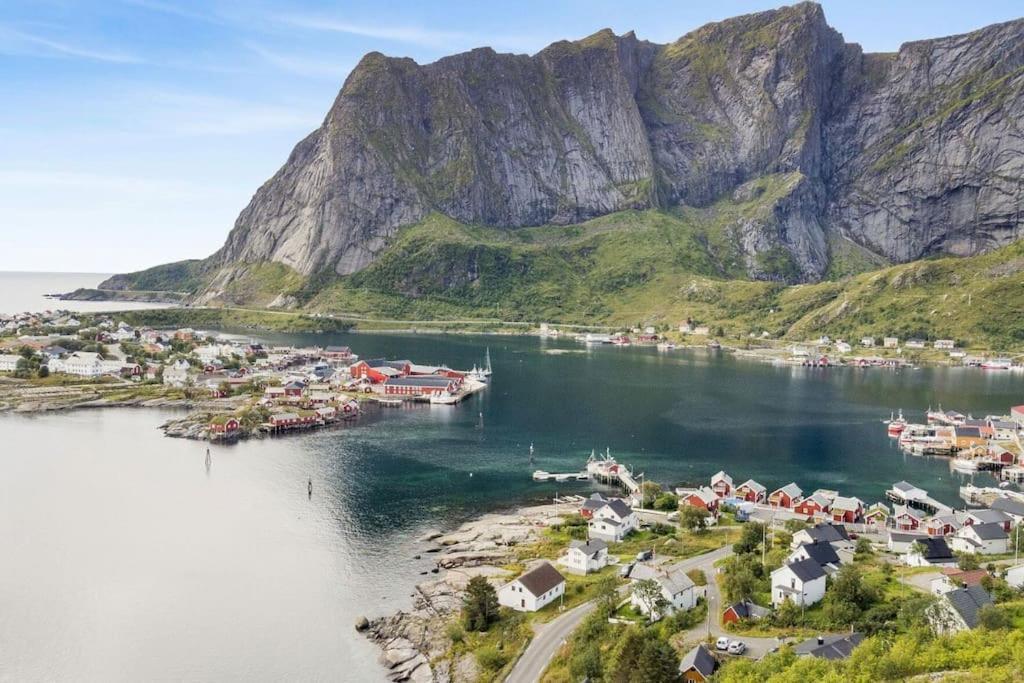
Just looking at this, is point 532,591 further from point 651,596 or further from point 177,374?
point 177,374

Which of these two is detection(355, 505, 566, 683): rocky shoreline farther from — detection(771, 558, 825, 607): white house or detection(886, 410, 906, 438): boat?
detection(886, 410, 906, 438): boat

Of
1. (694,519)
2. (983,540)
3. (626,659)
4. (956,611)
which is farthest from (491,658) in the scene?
(983,540)

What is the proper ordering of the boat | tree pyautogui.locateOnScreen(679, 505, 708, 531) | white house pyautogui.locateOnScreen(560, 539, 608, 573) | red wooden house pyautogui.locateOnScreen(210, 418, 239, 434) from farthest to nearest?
the boat < red wooden house pyautogui.locateOnScreen(210, 418, 239, 434) < tree pyautogui.locateOnScreen(679, 505, 708, 531) < white house pyautogui.locateOnScreen(560, 539, 608, 573)

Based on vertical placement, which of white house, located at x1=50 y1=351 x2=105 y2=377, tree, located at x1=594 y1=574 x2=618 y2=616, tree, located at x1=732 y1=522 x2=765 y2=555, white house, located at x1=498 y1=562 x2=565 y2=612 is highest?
white house, located at x1=50 y1=351 x2=105 y2=377

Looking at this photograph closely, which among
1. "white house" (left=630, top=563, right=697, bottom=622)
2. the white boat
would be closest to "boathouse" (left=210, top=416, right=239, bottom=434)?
"white house" (left=630, top=563, right=697, bottom=622)

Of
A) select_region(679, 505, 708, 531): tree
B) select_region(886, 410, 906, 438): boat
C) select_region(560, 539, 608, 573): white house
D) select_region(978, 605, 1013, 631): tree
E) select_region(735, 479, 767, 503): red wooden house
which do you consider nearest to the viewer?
select_region(978, 605, 1013, 631): tree

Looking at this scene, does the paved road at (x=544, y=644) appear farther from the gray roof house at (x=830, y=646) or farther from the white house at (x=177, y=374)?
the white house at (x=177, y=374)

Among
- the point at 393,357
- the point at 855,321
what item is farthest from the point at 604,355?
the point at 855,321
